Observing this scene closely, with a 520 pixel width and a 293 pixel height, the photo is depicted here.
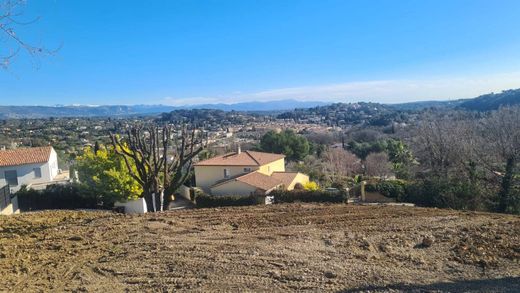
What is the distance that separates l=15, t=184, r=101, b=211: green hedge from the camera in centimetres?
2561

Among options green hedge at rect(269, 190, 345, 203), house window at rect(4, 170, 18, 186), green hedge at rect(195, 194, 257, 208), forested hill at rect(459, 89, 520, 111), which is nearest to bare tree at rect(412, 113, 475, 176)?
green hedge at rect(269, 190, 345, 203)

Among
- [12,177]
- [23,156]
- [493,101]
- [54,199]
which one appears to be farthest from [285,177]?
[493,101]

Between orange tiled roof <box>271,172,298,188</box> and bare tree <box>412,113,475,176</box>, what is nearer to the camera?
bare tree <box>412,113,475,176</box>

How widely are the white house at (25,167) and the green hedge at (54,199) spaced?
10888 millimetres

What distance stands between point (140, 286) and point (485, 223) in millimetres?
8206

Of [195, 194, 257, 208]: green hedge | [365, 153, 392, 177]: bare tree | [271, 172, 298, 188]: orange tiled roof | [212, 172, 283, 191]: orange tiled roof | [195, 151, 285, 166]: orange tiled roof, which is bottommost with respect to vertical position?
[365, 153, 392, 177]: bare tree

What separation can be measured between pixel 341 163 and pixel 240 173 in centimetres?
1367

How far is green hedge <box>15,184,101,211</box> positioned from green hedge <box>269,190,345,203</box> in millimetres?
12002

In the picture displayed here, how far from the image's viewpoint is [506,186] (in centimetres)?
2067

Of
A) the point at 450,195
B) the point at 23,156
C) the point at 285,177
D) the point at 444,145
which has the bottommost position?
the point at 285,177

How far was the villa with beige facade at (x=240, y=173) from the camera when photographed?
29823mm

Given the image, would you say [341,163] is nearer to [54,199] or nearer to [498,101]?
[54,199]

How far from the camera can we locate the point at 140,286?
6.32 meters

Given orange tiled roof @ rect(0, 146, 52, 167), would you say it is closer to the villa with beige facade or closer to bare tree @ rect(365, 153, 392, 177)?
the villa with beige facade
